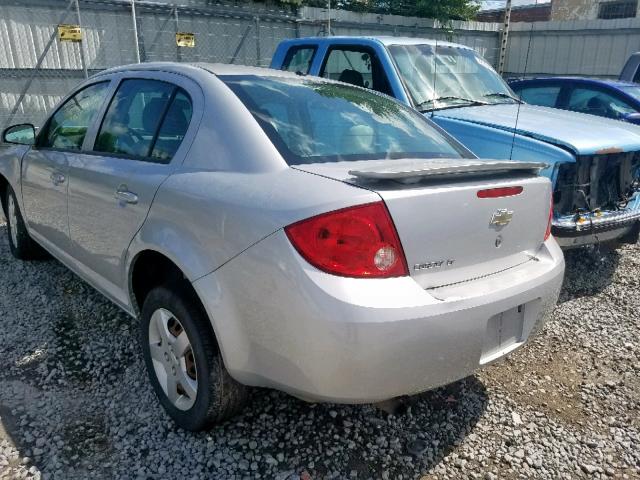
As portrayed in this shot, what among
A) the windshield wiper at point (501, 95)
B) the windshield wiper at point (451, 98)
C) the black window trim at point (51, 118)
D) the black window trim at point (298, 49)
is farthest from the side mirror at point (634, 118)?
the black window trim at point (51, 118)

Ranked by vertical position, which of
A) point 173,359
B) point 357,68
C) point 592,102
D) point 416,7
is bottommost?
point 173,359

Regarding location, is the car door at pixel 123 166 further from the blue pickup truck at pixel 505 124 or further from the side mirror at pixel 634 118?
the side mirror at pixel 634 118

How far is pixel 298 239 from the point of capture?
1.87m

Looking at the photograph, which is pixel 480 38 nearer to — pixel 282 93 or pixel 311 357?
pixel 282 93

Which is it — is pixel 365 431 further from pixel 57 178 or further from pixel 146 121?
pixel 57 178

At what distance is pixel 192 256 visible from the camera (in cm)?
219

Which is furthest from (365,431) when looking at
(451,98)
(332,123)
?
(451,98)

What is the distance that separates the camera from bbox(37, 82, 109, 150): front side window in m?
3.29

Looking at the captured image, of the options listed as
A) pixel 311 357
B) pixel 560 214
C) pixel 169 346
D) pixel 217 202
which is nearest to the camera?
pixel 311 357

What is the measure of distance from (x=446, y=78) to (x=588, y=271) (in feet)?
7.37

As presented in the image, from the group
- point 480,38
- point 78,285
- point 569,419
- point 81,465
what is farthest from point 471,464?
point 480,38

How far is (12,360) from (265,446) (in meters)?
1.69

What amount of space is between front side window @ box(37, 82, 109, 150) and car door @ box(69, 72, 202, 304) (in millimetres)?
188

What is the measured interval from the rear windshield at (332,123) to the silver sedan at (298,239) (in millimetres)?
12
